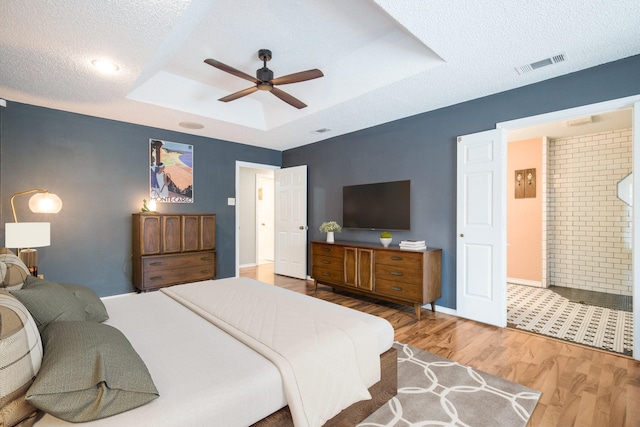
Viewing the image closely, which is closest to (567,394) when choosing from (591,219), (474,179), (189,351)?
(474,179)

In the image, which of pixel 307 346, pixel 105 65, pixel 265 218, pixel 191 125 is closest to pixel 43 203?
pixel 105 65

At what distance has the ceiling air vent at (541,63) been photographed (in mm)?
2588

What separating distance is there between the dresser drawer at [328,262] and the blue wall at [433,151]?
0.59m

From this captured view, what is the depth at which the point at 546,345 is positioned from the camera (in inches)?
109

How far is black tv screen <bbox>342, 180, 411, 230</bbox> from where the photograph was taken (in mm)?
4117

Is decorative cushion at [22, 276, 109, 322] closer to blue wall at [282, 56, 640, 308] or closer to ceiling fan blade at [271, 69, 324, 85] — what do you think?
ceiling fan blade at [271, 69, 324, 85]

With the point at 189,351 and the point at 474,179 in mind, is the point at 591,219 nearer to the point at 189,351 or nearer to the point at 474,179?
the point at 474,179

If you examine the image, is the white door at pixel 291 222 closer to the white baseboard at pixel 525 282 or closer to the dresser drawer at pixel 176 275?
the dresser drawer at pixel 176 275

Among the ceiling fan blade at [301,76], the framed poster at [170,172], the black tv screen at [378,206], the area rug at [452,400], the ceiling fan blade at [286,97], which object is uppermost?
the ceiling fan blade at [301,76]

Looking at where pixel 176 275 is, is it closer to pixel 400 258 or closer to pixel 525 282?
pixel 400 258

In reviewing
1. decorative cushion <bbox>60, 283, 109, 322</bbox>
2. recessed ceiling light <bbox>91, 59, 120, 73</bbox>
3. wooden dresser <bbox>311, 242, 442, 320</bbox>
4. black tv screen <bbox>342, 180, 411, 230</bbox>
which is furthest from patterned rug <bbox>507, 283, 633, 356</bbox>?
recessed ceiling light <bbox>91, 59, 120, 73</bbox>

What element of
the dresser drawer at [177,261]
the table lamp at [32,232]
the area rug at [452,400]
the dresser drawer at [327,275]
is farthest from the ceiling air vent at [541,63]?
the table lamp at [32,232]

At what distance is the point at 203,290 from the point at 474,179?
3.04 m

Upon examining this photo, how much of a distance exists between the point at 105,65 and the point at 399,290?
12.2 ft
